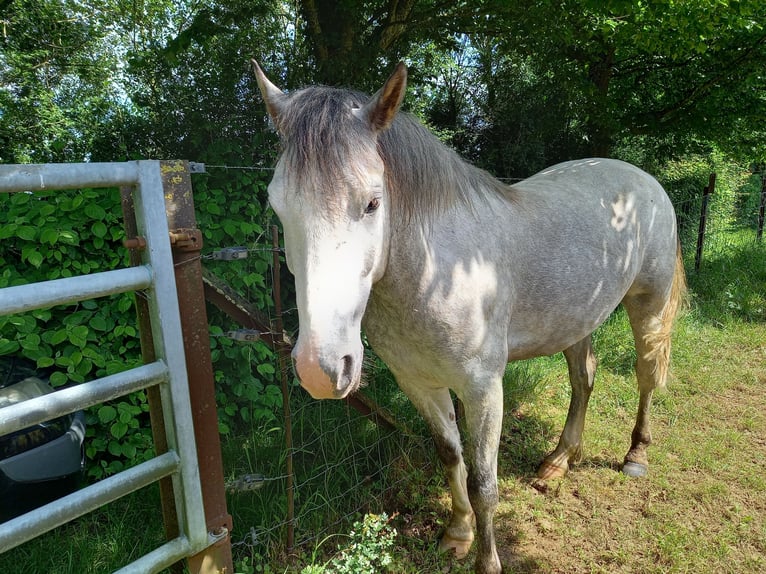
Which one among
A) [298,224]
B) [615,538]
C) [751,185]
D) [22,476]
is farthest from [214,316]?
[751,185]


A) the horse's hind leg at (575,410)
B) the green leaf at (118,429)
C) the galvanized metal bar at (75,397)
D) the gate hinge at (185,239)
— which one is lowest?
the horse's hind leg at (575,410)

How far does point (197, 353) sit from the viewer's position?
1743mm

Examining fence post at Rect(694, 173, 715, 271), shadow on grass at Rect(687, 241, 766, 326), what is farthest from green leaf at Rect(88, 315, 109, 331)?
fence post at Rect(694, 173, 715, 271)

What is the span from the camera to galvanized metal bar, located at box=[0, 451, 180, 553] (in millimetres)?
1289

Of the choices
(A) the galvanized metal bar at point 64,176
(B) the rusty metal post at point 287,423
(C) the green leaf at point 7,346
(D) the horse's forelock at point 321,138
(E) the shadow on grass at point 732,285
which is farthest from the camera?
(E) the shadow on grass at point 732,285

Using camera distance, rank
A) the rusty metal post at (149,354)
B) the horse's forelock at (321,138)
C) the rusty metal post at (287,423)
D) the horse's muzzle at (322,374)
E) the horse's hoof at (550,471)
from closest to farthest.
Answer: the horse's muzzle at (322,374) < the horse's forelock at (321,138) < the rusty metal post at (149,354) < the rusty metal post at (287,423) < the horse's hoof at (550,471)

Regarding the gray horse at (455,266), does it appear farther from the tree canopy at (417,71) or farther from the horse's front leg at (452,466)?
the tree canopy at (417,71)

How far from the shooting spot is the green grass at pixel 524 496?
2393 mm

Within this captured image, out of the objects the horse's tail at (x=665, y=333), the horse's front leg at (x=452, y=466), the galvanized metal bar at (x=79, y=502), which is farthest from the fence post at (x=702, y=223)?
the galvanized metal bar at (x=79, y=502)

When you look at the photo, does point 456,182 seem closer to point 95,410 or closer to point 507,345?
point 507,345

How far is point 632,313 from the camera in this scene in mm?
3402

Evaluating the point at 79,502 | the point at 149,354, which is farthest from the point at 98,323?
the point at 79,502

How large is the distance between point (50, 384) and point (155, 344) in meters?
1.37

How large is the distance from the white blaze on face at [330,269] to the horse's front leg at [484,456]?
2.91 feet
